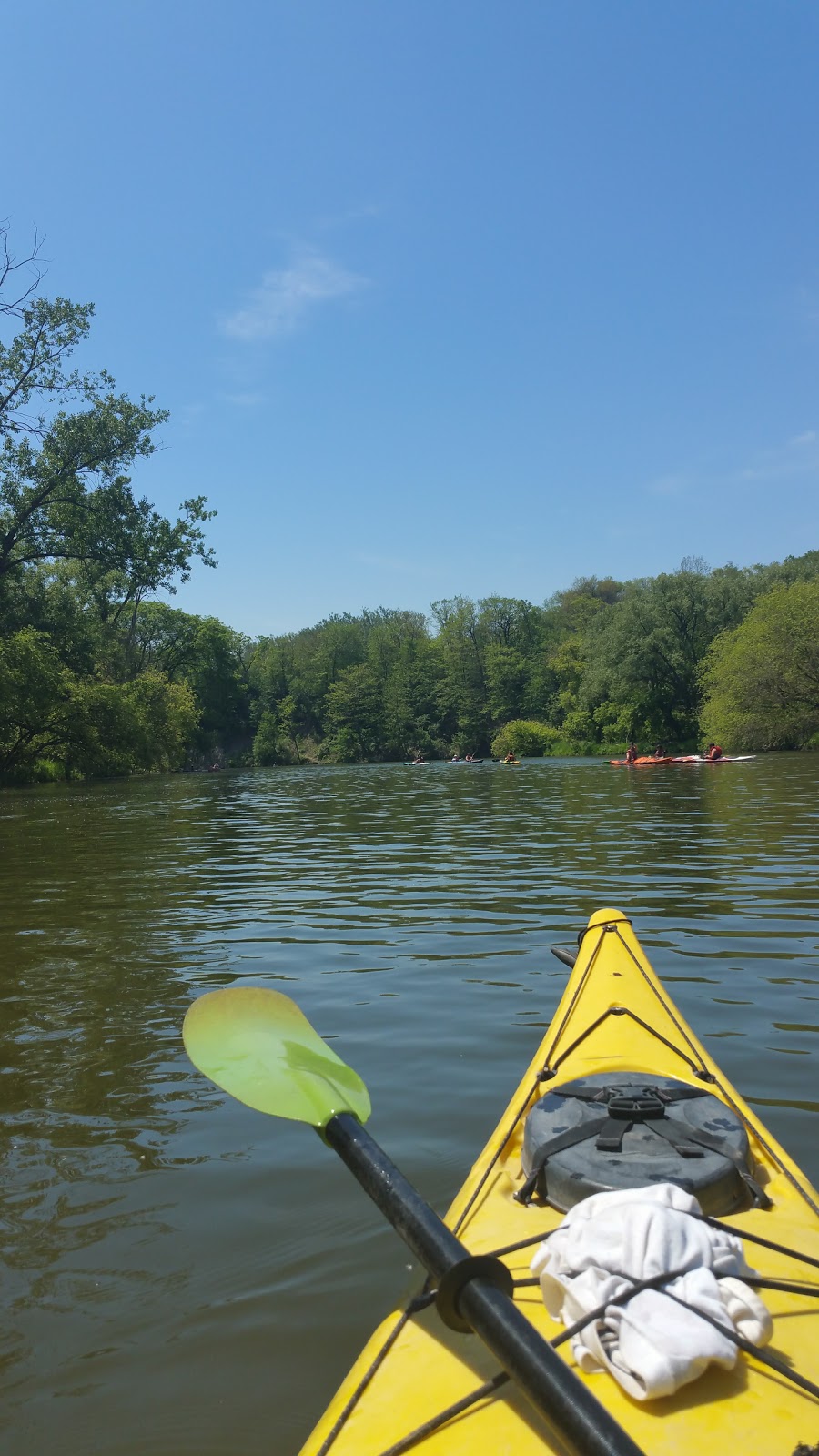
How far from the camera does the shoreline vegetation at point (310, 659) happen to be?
2697 centimetres

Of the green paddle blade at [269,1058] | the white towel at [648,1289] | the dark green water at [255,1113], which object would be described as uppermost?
the green paddle blade at [269,1058]

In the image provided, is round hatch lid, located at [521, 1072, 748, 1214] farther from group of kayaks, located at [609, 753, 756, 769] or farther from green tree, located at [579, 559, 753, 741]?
green tree, located at [579, 559, 753, 741]

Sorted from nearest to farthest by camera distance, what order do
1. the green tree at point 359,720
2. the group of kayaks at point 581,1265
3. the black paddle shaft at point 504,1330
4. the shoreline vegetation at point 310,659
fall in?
the black paddle shaft at point 504,1330
the group of kayaks at point 581,1265
the shoreline vegetation at point 310,659
the green tree at point 359,720

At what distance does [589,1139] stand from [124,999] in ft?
12.5

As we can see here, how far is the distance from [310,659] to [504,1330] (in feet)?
257

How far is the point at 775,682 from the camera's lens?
1423 inches

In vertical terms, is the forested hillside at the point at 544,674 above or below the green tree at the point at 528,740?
above

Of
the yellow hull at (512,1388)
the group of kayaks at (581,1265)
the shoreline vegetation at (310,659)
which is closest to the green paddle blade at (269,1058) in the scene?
the group of kayaks at (581,1265)

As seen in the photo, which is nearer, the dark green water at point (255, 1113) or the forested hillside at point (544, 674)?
the dark green water at point (255, 1113)

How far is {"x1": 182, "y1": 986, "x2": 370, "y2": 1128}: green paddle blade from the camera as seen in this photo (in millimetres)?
2307

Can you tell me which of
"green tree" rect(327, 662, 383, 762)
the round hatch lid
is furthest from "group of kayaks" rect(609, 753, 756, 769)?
"green tree" rect(327, 662, 383, 762)

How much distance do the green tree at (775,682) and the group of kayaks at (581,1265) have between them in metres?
35.3

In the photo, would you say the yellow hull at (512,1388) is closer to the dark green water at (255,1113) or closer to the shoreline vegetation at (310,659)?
the dark green water at (255,1113)

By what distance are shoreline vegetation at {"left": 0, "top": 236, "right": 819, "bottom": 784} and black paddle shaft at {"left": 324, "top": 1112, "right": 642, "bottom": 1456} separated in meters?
27.2
